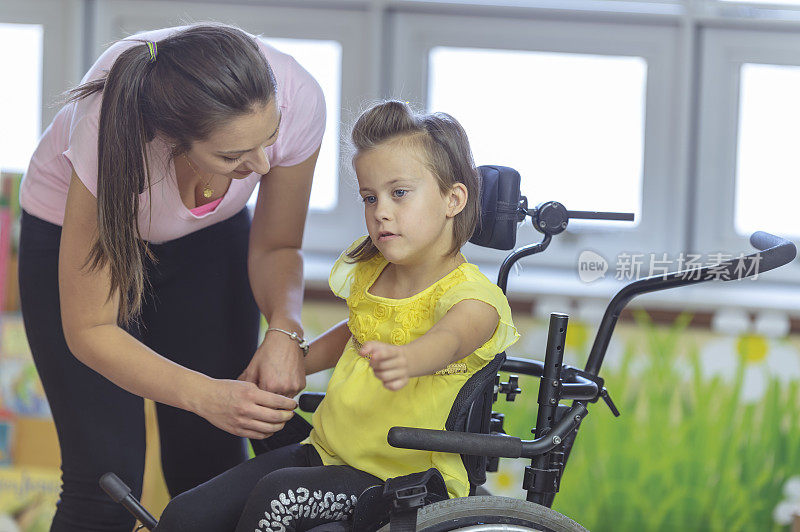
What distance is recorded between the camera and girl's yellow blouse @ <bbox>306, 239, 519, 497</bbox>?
1100mm

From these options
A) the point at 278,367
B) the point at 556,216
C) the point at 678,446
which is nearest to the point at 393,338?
the point at 278,367

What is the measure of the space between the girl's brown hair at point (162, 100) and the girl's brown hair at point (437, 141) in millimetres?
146

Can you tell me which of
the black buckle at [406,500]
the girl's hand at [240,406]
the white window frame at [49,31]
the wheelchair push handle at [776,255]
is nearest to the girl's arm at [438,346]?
the black buckle at [406,500]

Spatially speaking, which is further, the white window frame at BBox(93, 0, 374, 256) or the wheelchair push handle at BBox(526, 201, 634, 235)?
the white window frame at BBox(93, 0, 374, 256)

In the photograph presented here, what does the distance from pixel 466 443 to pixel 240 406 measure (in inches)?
12.1

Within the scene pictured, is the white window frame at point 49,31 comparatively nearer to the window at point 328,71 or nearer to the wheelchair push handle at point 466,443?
the window at point 328,71

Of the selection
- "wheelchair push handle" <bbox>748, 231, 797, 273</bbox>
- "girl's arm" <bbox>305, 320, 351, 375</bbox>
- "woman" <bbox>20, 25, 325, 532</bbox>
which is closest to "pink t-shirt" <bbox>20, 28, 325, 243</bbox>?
"woman" <bbox>20, 25, 325, 532</bbox>

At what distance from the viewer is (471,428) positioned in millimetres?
1086

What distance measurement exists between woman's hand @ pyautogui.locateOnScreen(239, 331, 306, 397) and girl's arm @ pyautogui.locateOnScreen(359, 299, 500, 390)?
0.27 meters

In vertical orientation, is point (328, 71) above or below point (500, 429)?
above

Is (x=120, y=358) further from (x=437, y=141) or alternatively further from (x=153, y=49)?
(x=437, y=141)

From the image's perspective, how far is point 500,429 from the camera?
1.23 metres

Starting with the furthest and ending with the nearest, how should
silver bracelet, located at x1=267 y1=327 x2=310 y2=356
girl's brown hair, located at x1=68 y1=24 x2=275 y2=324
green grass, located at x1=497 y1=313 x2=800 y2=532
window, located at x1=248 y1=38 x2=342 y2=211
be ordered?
window, located at x1=248 y1=38 x2=342 y2=211 → green grass, located at x1=497 y1=313 x2=800 y2=532 → silver bracelet, located at x1=267 y1=327 x2=310 y2=356 → girl's brown hair, located at x1=68 y1=24 x2=275 y2=324

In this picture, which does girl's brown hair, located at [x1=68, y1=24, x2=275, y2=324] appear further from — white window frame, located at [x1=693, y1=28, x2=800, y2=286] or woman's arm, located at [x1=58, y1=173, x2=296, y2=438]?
white window frame, located at [x1=693, y1=28, x2=800, y2=286]
